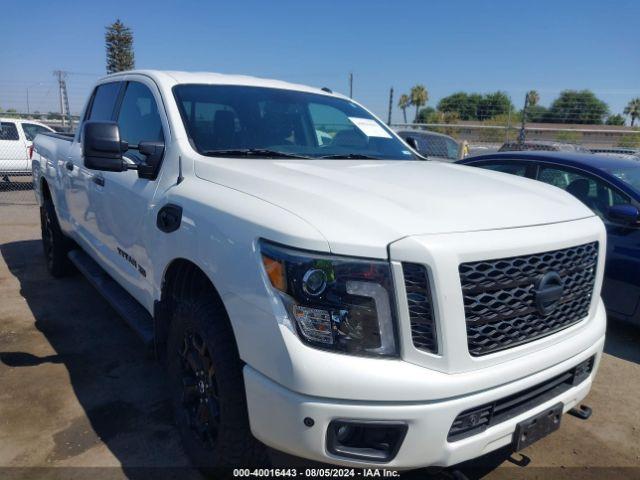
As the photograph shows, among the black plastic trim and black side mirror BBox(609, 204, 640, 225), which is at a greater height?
black side mirror BBox(609, 204, 640, 225)

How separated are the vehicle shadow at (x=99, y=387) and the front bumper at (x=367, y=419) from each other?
93cm

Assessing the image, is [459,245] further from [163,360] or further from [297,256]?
[163,360]

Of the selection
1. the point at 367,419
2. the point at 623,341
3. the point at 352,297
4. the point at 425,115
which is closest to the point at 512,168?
the point at 623,341

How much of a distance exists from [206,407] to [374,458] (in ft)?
2.81

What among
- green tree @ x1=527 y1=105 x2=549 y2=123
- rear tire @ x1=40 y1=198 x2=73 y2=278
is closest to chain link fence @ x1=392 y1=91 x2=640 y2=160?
green tree @ x1=527 y1=105 x2=549 y2=123

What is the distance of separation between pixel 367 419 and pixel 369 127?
242 cm

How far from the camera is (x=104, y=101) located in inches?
161

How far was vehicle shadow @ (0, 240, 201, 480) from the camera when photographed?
2.51 meters

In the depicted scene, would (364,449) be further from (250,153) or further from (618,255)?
(618,255)

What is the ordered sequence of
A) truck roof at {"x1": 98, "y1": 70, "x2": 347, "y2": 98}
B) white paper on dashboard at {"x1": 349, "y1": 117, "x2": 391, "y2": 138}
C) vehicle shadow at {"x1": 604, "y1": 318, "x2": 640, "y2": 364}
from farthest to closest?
vehicle shadow at {"x1": 604, "y1": 318, "x2": 640, "y2": 364}, white paper on dashboard at {"x1": 349, "y1": 117, "x2": 391, "y2": 138}, truck roof at {"x1": 98, "y1": 70, "x2": 347, "y2": 98}

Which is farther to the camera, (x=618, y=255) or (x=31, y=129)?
(x=31, y=129)

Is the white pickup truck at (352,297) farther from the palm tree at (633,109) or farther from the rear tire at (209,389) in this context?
the palm tree at (633,109)

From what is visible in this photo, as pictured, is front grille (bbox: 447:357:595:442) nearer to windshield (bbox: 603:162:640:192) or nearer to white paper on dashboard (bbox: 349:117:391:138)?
white paper on dashboard (bbox: 349:117:391:138)

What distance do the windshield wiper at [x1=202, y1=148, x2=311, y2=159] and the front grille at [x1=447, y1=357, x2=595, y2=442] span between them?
166cm
